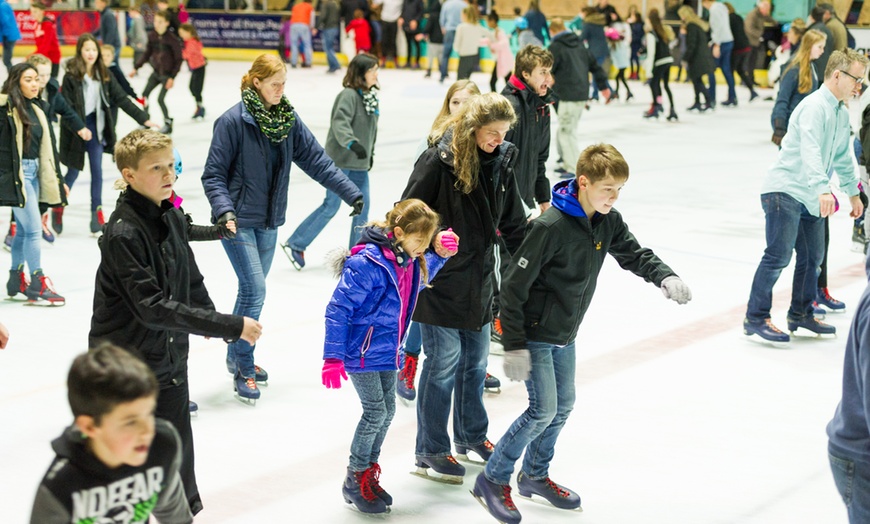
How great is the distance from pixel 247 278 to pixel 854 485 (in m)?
3.27

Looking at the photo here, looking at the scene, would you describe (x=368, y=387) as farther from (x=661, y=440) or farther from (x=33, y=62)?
(x=33, y=62)

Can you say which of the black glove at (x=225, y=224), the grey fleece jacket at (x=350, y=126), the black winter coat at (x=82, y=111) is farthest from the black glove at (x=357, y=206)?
the black winter coat at (x=82, y=111)

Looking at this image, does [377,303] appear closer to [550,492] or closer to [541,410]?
[541,410]

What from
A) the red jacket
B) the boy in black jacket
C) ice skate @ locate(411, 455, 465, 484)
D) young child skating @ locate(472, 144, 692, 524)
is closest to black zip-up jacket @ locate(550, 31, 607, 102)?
the red jacket

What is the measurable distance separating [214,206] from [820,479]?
9.35 feet

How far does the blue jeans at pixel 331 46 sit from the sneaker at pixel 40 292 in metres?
17.6

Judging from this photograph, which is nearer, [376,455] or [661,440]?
[376,455]

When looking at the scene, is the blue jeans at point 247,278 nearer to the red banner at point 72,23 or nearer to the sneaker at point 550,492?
the sneaker at point 550,492

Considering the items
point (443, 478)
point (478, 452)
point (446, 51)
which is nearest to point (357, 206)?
point (478, 452)

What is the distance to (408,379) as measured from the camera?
5.54m

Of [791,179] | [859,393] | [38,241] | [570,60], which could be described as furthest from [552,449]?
[570,60]

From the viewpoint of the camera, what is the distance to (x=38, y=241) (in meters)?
7.14

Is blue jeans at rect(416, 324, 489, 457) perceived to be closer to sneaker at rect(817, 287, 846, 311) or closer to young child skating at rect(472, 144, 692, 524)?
young child skating at rect(472, 144, 692, 524)

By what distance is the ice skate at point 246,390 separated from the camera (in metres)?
5.45
